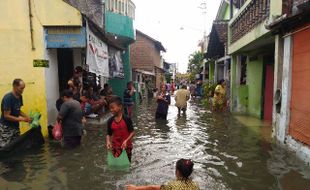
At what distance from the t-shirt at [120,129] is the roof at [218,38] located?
1510 cm

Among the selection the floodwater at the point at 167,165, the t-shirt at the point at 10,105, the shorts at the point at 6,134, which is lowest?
the floodwater at the point at 167,165

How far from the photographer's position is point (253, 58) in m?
16.2

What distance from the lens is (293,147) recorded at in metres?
8.05

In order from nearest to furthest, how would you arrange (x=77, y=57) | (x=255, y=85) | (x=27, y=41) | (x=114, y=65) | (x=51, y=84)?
(x=27, y=41), (x=51, y=84), (x=77, y=57), (x=255, y=85), (x=114, y=65)

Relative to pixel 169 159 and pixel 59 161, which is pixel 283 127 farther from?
pixel 59 161

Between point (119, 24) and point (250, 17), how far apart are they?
26.5 ft

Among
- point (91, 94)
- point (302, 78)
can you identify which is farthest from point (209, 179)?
point (91, 94)

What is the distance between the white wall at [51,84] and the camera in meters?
10.4

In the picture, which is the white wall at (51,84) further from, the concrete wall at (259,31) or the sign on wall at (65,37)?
the concrete wall at (259,31)

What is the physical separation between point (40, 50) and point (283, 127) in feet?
22.3

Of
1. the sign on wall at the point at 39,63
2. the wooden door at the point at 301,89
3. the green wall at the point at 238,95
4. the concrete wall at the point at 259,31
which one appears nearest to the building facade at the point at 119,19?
the green wall at the point at 238,95

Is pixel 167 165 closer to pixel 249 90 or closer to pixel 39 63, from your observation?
pixel 39 63

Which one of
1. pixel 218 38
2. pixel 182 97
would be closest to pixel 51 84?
pixel 182 97

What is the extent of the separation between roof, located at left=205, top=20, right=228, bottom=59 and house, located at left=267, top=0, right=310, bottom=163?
1105 cm
